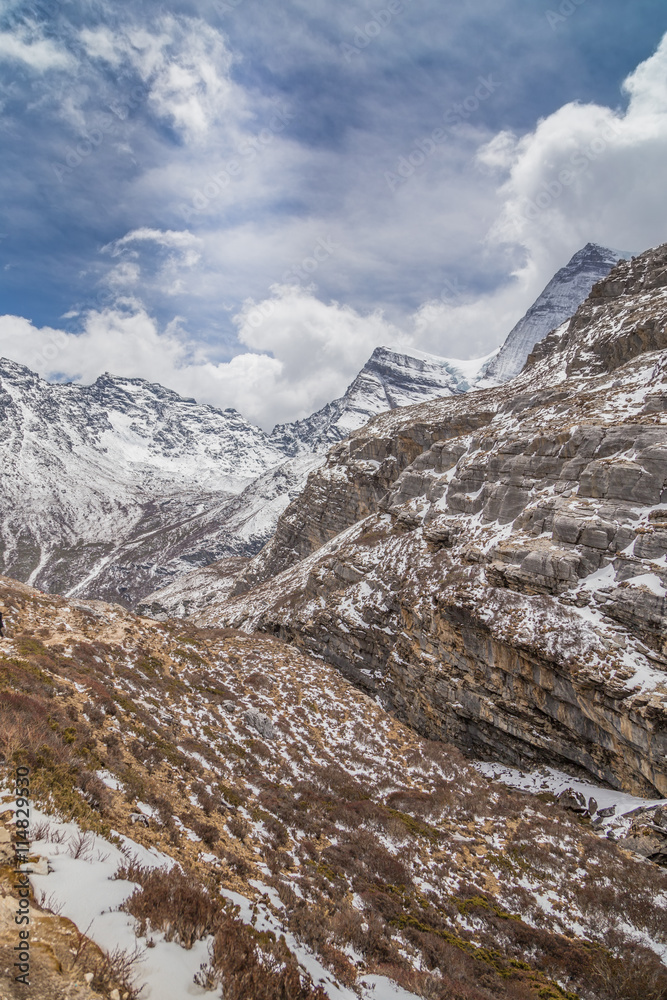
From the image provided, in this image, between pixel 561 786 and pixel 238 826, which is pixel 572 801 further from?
pixel 238 826

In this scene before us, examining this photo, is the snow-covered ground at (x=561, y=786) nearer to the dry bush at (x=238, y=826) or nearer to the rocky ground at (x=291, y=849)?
the rocky ground at (x=291, y=849)

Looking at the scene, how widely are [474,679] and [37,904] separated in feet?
82.1

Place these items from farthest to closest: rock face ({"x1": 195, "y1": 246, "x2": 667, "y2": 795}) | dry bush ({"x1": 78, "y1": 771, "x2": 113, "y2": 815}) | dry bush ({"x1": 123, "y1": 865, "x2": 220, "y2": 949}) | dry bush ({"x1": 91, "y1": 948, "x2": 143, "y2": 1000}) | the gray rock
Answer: the gray rock < rock face ({"x1": 195, "y1": 246, "x2": 667, "y2": 795}) < dry bush ({"x1": 78, "y1": 771, "x2": 113, "y2": 815}) < dry bush ({"x1": 123, "y1": 865, "x2": 220, "y2": 949}) < dry bush ({"x1": 91, "y1": 948, "x2": 143, "y2": 1000})

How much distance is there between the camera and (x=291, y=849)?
40.0ft

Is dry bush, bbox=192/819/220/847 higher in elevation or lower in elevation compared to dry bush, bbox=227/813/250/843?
higher

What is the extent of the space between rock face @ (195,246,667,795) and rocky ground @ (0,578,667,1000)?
3.86m

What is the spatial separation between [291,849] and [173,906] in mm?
7274

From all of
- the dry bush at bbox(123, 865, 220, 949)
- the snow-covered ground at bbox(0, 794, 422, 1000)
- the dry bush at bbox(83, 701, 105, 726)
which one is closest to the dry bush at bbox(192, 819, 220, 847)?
the snow-covered ground at bbox(0, 794, 422, 1000)

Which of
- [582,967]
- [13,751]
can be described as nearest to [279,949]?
[13,751]

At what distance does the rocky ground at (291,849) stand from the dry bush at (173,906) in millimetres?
34

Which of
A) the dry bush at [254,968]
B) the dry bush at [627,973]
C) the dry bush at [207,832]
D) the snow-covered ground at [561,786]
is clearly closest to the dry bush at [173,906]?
the dry bush at [254,968]

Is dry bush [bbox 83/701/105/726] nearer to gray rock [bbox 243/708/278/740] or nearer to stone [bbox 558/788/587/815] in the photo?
gray rock [bbox 243/708/278/740]

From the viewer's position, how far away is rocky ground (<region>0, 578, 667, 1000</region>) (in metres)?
6.43

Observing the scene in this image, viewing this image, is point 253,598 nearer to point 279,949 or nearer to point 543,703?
point 543,703
